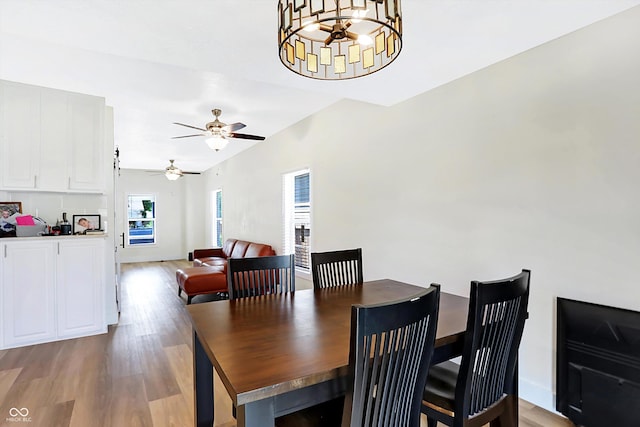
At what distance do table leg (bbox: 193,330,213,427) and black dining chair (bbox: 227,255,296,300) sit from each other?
0.36 meters

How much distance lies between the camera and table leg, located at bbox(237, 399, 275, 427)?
973mm

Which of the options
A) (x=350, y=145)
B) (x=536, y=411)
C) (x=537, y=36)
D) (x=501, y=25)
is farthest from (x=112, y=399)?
(x=537, y=36)

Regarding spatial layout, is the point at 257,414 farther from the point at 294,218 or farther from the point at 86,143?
the point at 294,218

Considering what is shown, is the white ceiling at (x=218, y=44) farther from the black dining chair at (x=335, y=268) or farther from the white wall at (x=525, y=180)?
the black dining chair at (x=335, y=268)

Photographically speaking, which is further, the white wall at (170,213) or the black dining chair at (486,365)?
the white wall at (170,213)

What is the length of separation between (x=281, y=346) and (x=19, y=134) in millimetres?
3855

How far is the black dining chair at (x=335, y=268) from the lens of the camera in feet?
7.60

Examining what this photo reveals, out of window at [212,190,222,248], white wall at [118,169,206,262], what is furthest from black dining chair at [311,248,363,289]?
white wall at [118,169,206,262]

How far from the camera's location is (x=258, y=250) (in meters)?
5.48

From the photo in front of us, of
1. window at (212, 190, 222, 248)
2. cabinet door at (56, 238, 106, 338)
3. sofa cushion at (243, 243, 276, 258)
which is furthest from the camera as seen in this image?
window at (212, 190, 222, 248)

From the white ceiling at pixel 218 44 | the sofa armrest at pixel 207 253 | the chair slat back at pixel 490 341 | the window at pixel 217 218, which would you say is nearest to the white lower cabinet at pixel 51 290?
the white ceiling at pixel 218 44

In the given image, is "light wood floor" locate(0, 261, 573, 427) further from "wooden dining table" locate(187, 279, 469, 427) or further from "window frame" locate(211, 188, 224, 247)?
"window frame" locate(211, 188, 224, 247)

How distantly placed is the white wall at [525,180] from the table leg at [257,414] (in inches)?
78.4

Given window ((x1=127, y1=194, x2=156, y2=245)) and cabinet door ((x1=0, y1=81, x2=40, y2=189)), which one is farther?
window ((x1=127, y1=194, x2=156, y2=245))
